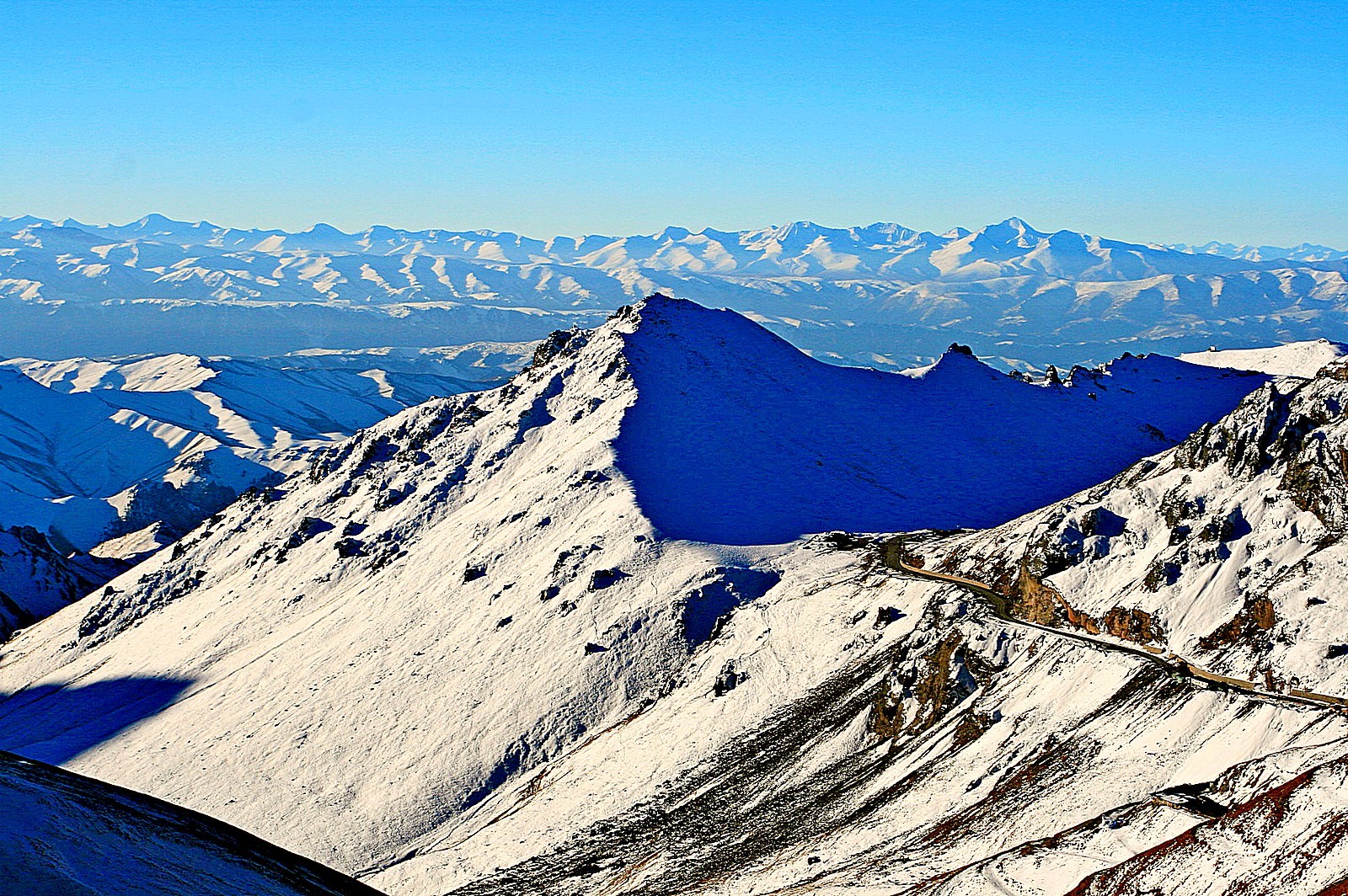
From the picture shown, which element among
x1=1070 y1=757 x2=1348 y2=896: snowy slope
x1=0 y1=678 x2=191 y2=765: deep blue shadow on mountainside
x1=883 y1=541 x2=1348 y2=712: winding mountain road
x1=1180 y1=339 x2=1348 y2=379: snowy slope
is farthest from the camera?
x1=1180 y1=339 x2=1348 y2=379: snowy slope

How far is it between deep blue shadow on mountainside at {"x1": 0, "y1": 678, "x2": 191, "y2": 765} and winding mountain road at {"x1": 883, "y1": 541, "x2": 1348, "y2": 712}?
250ft

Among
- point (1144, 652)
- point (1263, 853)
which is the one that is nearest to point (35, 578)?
point (1144, 652)

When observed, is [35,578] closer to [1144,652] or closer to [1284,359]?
[1144,652]

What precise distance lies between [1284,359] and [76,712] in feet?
602

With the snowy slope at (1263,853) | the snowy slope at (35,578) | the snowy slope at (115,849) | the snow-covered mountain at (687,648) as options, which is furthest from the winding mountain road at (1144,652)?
the snowy slope at (35,578)

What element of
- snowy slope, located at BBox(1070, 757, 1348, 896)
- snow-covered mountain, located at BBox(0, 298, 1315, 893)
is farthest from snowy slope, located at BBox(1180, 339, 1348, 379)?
snowy slope, located at BBox(1070, 757, 1348, 896)

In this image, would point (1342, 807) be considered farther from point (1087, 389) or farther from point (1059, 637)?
point (1087, 389)

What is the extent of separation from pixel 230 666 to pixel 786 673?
210ft

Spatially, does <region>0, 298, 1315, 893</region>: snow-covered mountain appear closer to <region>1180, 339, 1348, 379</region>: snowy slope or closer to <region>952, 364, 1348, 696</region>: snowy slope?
<region>952, 364, 1348, 696</region>: snowy slope

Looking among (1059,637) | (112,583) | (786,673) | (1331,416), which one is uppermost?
(1331,416)

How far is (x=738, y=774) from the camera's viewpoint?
6906 centimetres

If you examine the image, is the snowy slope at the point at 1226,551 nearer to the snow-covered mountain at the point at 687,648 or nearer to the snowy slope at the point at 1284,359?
the snow-covered mountain at the point at 687,648

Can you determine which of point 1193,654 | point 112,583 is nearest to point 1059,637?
point 1193,654

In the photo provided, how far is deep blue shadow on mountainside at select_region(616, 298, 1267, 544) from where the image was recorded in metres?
114
